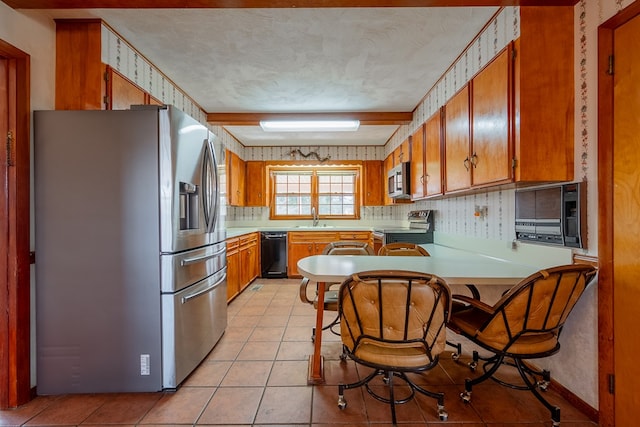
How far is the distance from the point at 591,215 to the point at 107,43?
3260 millimetres

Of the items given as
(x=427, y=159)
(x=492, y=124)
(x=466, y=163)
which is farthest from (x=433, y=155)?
(x=492, y=124)

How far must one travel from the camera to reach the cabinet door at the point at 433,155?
2.75 meters

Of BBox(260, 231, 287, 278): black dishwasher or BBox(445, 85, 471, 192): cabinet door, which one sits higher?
BBox(445, 85, 471, 192): cabinet door

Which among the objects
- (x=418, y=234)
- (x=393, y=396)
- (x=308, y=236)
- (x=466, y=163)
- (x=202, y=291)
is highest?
(x=466, y=163)

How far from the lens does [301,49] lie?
2434 mm

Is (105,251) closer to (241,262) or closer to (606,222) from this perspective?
(241,262)

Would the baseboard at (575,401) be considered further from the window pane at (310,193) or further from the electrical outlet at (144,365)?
the window pane at (310,193)

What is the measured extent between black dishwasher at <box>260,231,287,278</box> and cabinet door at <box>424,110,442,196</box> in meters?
2.76

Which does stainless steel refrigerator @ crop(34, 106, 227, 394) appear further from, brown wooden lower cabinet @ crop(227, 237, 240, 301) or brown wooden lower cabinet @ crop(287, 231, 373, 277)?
brown wooden lower cabinet @ crop(287, 231, 373, 277)

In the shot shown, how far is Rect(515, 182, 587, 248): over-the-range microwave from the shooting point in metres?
1.65

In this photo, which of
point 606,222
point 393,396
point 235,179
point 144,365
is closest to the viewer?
point 606,222

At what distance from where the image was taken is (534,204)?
77.3 inches

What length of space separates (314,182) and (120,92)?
12.5ft

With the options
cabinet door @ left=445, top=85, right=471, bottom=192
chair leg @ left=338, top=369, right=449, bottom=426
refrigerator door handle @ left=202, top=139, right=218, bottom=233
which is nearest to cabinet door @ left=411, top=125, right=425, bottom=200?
cabinet door @ left=445, top=85, right=471, bottom=192
